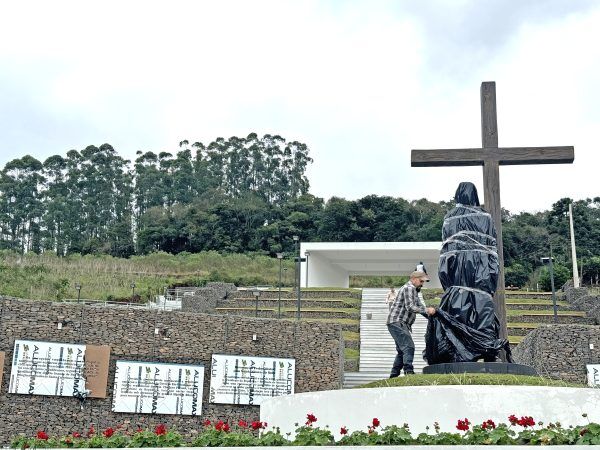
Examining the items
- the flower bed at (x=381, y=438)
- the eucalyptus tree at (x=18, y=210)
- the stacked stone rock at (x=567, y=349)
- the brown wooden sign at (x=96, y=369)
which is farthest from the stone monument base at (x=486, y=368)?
the eucalyptus tree at (x=18, y=210)

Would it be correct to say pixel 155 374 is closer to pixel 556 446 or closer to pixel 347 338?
pixel 347 338

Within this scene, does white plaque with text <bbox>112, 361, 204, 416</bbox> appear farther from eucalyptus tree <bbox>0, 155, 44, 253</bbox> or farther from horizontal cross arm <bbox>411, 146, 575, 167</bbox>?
eucalyptus tree <bbox>0, 155, 44, 253</bbox>

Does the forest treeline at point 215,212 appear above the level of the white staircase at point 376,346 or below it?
above

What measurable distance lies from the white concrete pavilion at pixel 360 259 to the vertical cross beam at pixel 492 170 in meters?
25.6

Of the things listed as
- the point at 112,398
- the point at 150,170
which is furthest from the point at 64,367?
the point at 150,170

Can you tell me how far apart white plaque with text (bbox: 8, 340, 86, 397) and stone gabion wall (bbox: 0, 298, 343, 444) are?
0.16 metres

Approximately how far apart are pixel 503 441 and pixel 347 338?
20.6 m

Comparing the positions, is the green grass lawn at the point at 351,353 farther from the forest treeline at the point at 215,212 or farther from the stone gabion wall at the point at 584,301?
the forest treeline at the point at 215,212

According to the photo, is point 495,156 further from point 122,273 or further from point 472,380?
point 122,273

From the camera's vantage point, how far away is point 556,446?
5785 millimetres

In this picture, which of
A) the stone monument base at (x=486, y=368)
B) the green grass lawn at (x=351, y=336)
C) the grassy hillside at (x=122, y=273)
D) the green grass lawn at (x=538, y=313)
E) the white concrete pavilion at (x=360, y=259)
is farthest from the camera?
the white concrete pavilion at (x=360, y=259)

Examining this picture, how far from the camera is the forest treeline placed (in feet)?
180

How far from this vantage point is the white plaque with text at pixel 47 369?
17578mm

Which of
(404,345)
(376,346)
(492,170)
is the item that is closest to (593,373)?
(376,346)
